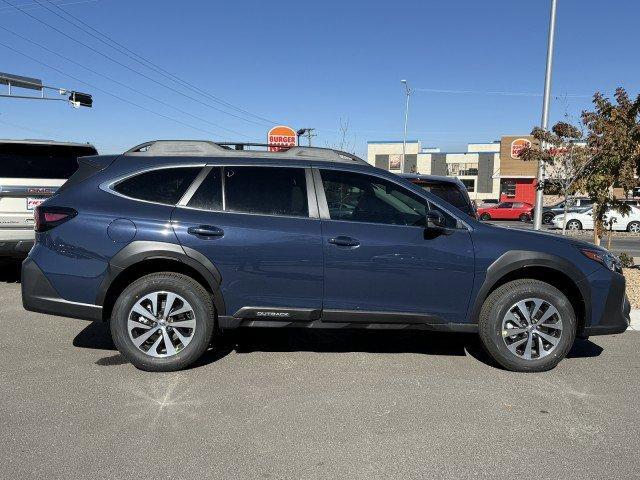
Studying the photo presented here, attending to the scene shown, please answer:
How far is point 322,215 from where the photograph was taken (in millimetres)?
4129

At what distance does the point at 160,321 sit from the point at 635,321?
5572mm

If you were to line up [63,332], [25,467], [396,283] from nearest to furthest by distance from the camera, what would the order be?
[25,467]
[396,283]
[63,332]

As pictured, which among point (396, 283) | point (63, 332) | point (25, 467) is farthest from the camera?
point (63, 332)

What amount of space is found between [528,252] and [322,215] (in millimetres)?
→ 1760

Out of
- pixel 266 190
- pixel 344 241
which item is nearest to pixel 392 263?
pixel 344 241

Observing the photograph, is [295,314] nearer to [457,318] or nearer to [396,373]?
[396,373]

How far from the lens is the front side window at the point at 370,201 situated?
4.17 meters

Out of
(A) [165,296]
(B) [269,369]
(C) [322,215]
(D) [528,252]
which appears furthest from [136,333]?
(D) [528,252]

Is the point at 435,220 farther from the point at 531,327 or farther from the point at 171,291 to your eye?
the point at 171,291

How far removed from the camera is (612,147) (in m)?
8.42

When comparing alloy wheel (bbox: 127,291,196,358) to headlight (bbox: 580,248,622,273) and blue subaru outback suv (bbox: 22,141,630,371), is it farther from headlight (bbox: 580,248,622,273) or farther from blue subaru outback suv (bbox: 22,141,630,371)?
headlight (bbox: 580,248,622,273)

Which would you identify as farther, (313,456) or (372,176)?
(372,176)

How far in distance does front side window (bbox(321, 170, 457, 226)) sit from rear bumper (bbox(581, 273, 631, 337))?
1.49 metres

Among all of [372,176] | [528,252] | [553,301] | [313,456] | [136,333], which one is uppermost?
[372,176]
